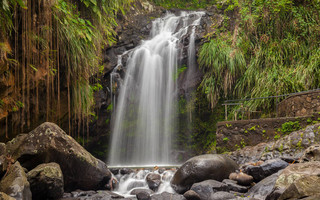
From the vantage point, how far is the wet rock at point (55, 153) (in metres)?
5.58

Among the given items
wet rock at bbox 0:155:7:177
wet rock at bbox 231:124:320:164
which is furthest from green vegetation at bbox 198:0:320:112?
wet rock at bbox 0:155:7:177

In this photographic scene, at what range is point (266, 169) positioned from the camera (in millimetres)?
5863

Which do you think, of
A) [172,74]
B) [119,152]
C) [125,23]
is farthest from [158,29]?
[119,152]

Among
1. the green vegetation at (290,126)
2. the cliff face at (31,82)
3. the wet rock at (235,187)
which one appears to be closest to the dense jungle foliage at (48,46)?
the cliff face at (31,82)

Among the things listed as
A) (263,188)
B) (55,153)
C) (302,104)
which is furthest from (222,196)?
Answer: (302,104)

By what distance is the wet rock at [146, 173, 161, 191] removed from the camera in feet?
24.2

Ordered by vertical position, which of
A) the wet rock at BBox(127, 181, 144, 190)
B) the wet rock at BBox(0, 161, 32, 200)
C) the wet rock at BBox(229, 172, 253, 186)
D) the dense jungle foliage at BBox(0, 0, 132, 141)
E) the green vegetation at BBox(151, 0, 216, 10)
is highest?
the green vegetation at BBox(151, 0, 216, 10)

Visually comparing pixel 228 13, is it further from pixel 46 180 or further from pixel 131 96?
pixel 46 180

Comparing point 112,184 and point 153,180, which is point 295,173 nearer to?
point 153,180

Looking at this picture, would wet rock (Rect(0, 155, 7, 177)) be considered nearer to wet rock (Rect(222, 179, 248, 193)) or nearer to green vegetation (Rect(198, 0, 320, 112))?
wet rock (Rect(222, 179, 248, 193))

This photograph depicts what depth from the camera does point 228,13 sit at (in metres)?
15.5

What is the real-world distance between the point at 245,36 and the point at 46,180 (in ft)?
33.9

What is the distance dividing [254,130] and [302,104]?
1550 millimetres

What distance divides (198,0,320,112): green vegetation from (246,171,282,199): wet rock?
487 cm
